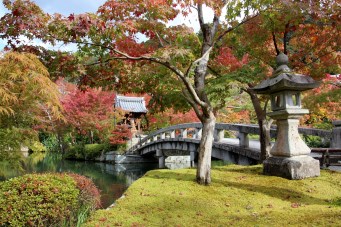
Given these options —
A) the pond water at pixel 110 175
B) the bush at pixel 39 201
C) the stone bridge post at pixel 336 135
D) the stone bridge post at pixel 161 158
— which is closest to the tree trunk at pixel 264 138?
the stone bridge post at pixel 336 135

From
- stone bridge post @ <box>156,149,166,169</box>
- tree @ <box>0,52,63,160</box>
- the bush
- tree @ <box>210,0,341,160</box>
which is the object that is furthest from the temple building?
the bush

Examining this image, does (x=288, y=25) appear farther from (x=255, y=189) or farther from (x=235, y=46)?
(x=255, y=189)

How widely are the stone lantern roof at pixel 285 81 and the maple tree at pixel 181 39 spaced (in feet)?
1.41

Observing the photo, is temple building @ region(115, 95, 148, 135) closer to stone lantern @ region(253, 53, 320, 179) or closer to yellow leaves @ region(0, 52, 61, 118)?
stone lantern @ region(253, 53, 320, 179)

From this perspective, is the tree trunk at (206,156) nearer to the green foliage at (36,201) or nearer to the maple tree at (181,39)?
the maple tree at (181,39)

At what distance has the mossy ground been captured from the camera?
500 cm

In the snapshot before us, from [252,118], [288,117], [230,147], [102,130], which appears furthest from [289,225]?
[102,130]

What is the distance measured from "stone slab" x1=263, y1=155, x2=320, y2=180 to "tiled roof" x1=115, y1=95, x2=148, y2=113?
2134 centimetres

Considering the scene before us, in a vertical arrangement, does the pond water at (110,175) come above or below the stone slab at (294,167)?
below

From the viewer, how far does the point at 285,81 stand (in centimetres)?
741

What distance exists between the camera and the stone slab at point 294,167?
736cm

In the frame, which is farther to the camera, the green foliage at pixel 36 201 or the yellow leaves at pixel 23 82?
the yellow leaves at pixel 23 82

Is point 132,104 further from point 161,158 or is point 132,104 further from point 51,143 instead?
point 51,143

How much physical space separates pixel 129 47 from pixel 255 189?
467cm
